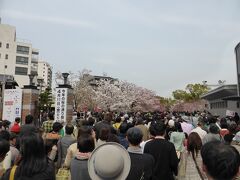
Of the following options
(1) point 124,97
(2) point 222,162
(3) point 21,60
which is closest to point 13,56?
(3) point 21,60

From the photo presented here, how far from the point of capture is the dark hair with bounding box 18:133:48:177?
2.77m

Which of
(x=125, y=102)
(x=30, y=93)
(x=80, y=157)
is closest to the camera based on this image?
(x=80, y=157)

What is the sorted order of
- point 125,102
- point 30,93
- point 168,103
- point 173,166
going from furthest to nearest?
point 168,103, point 125,102, point 30,93, point 173,166

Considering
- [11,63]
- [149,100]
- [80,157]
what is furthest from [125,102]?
[80,157]

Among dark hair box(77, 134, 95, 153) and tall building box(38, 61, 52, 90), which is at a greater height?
tall building box(38, 61, 52, 90)

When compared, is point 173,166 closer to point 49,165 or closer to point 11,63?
point 49,165

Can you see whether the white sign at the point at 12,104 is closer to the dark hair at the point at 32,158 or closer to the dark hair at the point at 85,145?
the dark hair at the point at 85,145

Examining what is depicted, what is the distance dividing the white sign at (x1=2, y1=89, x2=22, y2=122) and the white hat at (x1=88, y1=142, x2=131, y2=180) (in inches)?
562

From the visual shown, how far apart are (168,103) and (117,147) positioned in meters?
76.5

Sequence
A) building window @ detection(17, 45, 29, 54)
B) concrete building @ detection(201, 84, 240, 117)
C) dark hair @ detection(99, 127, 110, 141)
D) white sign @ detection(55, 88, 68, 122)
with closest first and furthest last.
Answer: dark hair @ detection(99, 127, 110, 141) → white sign @ detection(55, 88, 68, 122) → concrete building @ detection(201, 84, 240, 117) → building window @ detection(17, 45, 29, 54)

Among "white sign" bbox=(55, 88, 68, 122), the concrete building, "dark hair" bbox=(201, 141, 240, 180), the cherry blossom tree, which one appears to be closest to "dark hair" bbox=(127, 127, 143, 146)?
"dark hair" bbox=(201, 141, 240, 180)

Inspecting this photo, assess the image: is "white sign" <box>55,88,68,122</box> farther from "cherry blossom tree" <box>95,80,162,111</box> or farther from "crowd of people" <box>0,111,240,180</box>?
"cherry blossom tree" <box>95,80,162,111</box>

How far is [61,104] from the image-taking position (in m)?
16.5

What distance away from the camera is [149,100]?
56.0 m
